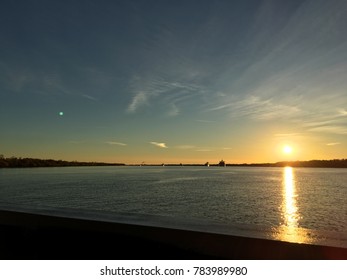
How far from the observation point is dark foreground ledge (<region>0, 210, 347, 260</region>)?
7609 millimetres

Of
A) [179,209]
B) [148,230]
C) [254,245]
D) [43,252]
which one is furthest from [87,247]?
[179,209]

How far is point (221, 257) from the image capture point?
7.78 m

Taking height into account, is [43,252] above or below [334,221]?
above

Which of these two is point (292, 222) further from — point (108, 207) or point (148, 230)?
point (148, 230)

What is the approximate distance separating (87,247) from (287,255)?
5052 millimetres

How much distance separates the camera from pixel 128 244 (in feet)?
28.4

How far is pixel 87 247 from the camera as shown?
8.92 m

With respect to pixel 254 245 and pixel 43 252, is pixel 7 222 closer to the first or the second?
pixel 43 252

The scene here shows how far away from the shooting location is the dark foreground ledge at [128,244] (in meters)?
7.61
